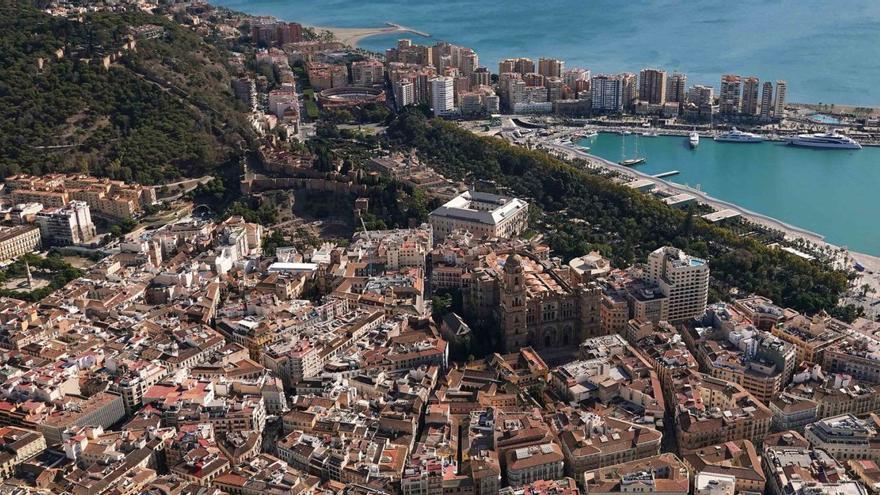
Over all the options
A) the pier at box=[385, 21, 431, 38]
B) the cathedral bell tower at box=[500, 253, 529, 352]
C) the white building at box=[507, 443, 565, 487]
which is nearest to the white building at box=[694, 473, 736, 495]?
the white building at box=[507, 443, 565, 487]

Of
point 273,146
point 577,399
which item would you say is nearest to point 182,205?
point 273,146

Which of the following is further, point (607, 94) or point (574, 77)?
point (574, 77)

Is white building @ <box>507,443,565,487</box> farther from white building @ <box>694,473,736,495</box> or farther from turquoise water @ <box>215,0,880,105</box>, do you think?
turquoise water @ <box>215,0,880,105</box>

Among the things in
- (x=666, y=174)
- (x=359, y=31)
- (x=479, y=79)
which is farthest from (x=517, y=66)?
(x=359, y=31)

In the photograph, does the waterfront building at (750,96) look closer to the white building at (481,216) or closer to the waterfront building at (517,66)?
the waterfront building at (517,66)

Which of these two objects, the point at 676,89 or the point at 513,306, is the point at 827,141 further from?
the point at 513,306

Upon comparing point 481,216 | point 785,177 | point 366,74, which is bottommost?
point 785,177

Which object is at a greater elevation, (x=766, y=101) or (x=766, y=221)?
(x=766, y=101)

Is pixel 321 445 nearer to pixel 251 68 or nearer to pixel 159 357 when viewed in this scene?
pixel 159 357
